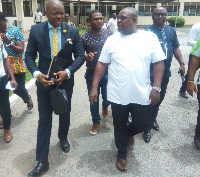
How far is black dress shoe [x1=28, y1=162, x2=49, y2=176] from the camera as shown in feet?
8.83

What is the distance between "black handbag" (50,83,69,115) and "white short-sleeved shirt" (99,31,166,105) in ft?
1.79

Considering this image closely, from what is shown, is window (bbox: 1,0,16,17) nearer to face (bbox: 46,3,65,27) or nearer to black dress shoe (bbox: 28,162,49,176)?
face (bbox: 46,3,65,27)

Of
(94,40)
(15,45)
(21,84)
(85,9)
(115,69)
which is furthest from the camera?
(85,9)

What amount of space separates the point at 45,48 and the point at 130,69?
0.98m

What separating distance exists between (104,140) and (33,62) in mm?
1584

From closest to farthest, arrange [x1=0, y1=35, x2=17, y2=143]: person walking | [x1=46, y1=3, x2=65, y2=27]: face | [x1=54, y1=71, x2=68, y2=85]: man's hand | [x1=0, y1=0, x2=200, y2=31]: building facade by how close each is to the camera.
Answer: [x1=46, y1=3, x2=65, y2=27]: face < [x1=54, y1=71, x2=68, y2=85]: man's hand < [x1=0, y1=35, x2=17, y2=143]: person walking < [x1=0, y1=0, x2=200, y2=31]: building facade

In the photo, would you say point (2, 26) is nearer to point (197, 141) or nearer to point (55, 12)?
point (55, 12)

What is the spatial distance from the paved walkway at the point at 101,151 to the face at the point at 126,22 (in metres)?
1.64

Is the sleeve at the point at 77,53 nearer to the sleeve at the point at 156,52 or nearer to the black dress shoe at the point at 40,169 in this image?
the sleeve at the point at 156,52

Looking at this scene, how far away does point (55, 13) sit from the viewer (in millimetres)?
2520

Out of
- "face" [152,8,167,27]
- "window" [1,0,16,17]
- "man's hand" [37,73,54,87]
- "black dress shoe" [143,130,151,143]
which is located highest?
"window" [1,0,16,17]

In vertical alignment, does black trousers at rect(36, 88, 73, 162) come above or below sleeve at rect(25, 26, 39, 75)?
below

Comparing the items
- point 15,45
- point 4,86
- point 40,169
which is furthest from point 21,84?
point 40,169

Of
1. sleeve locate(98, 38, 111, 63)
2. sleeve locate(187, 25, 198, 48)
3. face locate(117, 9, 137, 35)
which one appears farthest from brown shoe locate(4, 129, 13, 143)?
sleeve locate(187, 25, 198, 48)
